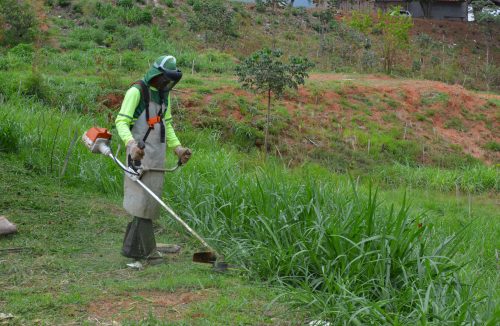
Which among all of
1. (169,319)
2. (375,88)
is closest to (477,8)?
(375,88)

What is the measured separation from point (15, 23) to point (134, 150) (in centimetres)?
1560

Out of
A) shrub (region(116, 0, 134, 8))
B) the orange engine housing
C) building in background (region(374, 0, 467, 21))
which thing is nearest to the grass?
the orange engine housing

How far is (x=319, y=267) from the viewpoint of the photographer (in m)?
5.37

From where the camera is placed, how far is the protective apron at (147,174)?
6.00 m

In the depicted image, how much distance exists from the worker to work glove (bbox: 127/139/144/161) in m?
0.28

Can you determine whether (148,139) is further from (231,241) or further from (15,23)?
(15,23)

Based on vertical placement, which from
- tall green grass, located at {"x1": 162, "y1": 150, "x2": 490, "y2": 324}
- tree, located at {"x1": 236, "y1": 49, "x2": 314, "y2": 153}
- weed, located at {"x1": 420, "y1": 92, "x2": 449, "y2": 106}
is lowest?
tall green grass, located at {"x1": 162, "y1": 150, "x2": 490, "y2": 324}

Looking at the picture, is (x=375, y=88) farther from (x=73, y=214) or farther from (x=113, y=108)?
(x=73, y=214)

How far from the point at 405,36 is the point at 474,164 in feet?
29.8

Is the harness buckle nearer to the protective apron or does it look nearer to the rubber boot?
the protective apron

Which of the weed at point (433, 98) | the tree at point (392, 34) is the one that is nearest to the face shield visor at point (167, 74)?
the weed at point (433, 98)

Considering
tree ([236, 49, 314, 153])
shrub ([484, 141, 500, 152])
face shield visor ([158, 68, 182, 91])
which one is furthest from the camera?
shrub ([484, 141, 500, 152])

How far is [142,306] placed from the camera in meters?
4.92

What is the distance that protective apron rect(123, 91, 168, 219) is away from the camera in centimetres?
600
